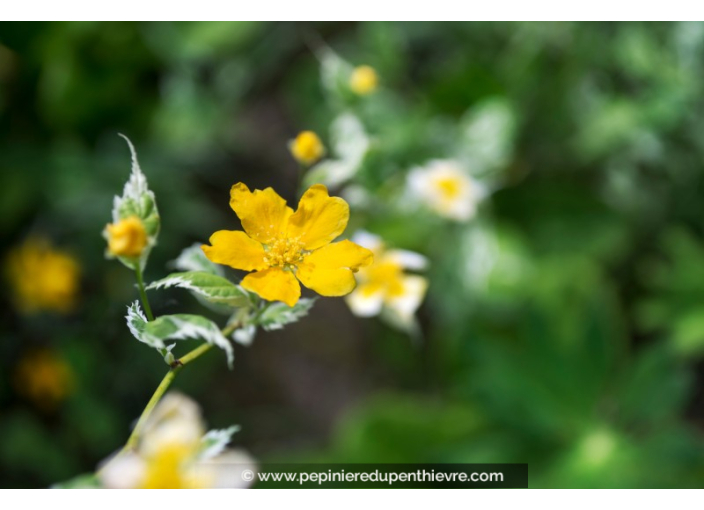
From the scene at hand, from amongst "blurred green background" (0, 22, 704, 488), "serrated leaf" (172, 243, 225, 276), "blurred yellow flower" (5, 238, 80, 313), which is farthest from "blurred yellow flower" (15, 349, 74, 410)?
"serrated leaf" (172, 243, 225, 276)

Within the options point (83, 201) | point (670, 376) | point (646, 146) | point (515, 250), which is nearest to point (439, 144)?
point (515, 250)

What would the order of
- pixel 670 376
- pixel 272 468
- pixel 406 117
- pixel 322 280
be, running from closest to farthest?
pixel 322 280 < pixel 272 468 < pixel 670 376 < pixel 406 117

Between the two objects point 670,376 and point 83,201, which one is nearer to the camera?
point 670,376

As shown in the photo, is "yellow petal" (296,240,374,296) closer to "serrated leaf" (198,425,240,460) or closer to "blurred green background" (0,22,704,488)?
"serrated leaf" (198,425,240,460)

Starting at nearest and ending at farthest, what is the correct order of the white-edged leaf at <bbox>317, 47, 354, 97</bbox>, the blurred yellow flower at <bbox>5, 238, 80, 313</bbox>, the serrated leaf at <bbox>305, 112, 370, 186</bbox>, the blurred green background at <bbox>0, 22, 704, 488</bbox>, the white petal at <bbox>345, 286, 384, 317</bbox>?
the serrated leaf at <bbox>305, 112, 370, 186</bbox>, the white petal at <bbox>345, 286, 384, 317</bbox>, the white-edged leaf at <bbox>317, 47, 354, 97</bbox>, the blurred green background at <bbox>0, 22, 704, 488</bbox>, the blurred yellow flower at <bbox>5, 238, 80, 313</bbox>

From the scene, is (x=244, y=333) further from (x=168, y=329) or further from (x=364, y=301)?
(x=364, y=301)

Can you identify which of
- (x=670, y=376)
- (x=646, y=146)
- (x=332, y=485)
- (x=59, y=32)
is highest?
(x=59, y=32)

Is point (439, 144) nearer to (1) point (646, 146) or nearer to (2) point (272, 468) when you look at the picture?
(1) point (646, 146)

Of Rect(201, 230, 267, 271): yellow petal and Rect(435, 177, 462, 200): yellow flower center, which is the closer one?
Rect(201, 230, 267, 271): yellow petal
